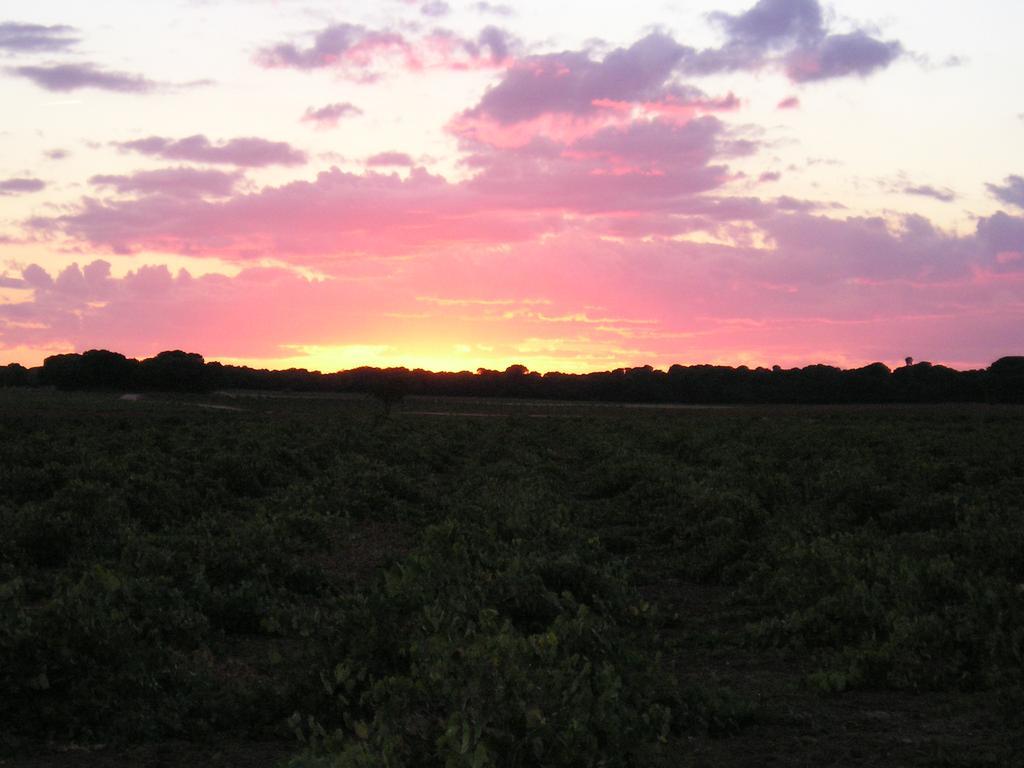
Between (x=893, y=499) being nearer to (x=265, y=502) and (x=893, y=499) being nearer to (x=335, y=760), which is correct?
(x=265, y=502)

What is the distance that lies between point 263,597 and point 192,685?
3.02 metres

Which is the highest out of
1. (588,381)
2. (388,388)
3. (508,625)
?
(588,381)

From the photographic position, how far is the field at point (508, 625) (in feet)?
19.0

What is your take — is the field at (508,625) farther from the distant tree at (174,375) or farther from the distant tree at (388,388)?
the distant tree at (174,375)

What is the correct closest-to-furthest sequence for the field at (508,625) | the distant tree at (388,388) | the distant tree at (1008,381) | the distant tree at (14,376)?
the field at (508,625)
the distant tree at (388,388)
the distant tree at (1008,381)
the distant tree at (14,376)

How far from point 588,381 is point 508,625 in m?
107

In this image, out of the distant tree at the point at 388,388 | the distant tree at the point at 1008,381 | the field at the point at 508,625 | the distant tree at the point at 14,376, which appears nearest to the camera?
the field at the point at 508,625

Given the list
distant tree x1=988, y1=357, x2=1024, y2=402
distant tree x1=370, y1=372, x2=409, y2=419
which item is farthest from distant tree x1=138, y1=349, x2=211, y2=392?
distant tree x1=988, y1=357, x2=1024, y2=402

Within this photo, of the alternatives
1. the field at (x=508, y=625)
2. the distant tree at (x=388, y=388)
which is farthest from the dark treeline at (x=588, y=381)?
the field at (x=508, y=625)

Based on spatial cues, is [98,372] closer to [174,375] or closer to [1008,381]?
[174,375]

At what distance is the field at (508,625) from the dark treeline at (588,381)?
60.8 m

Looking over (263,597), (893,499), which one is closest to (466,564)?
(263,597)

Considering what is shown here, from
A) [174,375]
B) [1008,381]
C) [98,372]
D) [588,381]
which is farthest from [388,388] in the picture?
[1008,381]

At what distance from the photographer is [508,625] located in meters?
6.41
